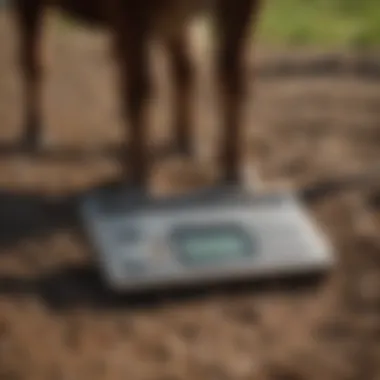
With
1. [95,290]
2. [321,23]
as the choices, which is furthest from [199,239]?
[321,23]

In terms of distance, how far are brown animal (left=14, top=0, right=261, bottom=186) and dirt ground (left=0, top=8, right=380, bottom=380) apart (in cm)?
7

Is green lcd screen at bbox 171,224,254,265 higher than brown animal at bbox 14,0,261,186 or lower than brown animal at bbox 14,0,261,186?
lower

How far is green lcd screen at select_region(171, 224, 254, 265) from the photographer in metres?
0.94

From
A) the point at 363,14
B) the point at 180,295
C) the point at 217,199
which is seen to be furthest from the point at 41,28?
the point at 363,14

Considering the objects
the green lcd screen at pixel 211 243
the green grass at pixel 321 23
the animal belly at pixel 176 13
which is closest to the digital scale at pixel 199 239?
the green lcd screen at pixel 211 243

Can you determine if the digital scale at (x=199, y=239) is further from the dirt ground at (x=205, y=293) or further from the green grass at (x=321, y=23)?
the green grass at (x=321, y=23)

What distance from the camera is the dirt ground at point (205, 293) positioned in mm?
832

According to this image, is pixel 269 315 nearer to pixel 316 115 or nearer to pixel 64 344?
pixel 64 344

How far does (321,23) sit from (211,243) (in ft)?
2.78

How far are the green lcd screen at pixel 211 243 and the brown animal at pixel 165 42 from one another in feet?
0.52

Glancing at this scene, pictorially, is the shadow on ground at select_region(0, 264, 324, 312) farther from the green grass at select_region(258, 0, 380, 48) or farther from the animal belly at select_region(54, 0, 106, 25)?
the green grass at select_region(258, 0, 380, 48)

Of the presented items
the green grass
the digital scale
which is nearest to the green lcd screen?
the digital scale

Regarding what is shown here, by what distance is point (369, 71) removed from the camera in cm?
150

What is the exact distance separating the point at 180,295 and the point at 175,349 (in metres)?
0.10
